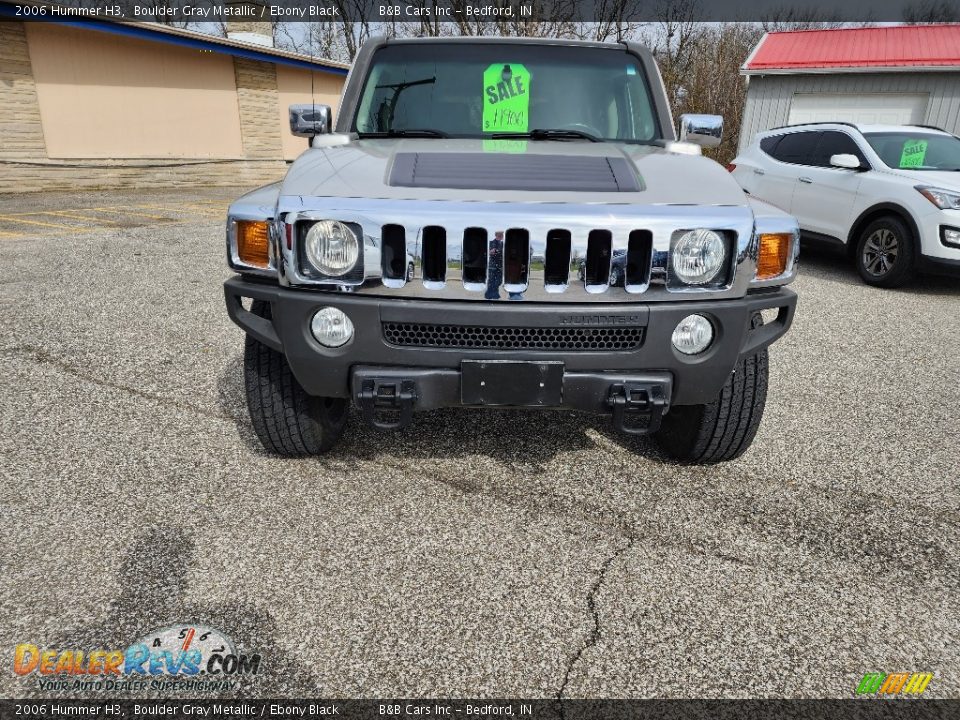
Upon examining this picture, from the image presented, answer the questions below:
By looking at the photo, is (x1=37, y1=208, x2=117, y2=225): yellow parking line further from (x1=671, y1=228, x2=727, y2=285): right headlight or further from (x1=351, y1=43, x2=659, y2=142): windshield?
(x1=671, y1=228, x2=727, y2=285): right headlight

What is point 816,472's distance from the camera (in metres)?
3.07

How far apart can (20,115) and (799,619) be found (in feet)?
56.1

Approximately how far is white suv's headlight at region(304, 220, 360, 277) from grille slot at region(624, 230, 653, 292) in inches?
34.6

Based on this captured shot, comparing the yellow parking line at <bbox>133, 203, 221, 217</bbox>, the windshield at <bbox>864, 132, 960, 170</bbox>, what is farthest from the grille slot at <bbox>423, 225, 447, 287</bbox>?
the yellow parking line at <bbox>133, 203, 221, 217</bbox>

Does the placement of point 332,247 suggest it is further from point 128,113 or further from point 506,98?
point 128,113

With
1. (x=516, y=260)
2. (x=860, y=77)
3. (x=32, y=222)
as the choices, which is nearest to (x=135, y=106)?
(x=32, y=222)

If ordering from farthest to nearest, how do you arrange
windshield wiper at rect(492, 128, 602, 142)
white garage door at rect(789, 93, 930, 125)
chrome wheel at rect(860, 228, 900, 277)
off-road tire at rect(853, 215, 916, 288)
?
white garage door at rect(789, 93, 930, 125) → chrome wheel at rect(860, 228, 900, 277) → off-road tire at rect(853, 215, 916, 288) → windshield wiper at rect(492, 128, 602, 142)

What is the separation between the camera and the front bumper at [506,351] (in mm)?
2209

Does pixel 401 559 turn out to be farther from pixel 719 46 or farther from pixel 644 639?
pixel 719 46

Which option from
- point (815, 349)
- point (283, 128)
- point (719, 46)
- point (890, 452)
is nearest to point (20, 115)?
point (283, 128)

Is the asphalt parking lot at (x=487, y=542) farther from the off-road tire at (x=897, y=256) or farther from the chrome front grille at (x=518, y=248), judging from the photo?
the off-road tire at (x=897, y=256)

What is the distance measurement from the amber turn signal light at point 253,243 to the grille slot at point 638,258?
3.95 ft

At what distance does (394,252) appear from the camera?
2.22m

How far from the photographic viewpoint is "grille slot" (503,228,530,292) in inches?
85.2
